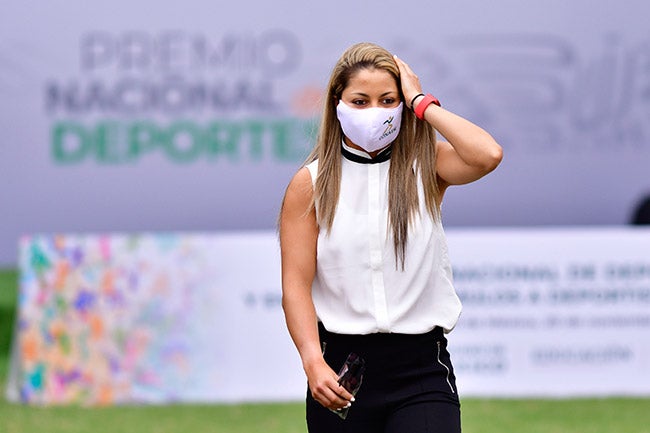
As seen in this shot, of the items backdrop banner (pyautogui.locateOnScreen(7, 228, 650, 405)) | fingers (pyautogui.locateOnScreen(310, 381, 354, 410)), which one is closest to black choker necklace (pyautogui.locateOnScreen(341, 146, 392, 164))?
fingers (pyautogui.locateOnScreen(310, 381, 354, 410))

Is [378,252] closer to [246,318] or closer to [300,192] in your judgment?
[300,192]

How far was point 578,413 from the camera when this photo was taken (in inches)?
308

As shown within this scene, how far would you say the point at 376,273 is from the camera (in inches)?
148

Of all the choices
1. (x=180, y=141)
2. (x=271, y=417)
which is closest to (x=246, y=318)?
(x=271, y=417)

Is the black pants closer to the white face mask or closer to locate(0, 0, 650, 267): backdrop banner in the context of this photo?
the white face mask

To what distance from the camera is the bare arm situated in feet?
12.2

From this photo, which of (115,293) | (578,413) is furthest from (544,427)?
(115,293)

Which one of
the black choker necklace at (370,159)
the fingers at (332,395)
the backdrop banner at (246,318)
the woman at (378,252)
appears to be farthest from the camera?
the backdrop banner at (246,318)

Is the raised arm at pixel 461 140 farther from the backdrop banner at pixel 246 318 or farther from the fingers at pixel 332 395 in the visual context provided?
the backdrop banner at pixel 246 318

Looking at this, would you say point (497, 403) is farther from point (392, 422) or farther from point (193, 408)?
point (392, 422)

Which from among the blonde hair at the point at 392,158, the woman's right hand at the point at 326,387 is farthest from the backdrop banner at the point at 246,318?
the woman's right hand at the point at 326,387

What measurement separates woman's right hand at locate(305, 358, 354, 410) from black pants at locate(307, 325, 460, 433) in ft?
0.25

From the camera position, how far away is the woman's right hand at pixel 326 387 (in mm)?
3615

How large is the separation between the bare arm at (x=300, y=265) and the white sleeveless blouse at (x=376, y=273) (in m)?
0.04
